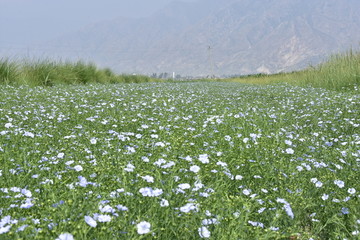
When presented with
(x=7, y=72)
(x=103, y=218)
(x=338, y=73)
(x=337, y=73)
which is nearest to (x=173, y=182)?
(x=103, y=218)

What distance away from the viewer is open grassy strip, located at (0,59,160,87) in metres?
16.1

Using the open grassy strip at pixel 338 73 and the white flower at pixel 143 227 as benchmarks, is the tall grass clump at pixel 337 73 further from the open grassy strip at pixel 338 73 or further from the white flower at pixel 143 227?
the white flower at pixel 143 227

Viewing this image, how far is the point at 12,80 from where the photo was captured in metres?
16.1

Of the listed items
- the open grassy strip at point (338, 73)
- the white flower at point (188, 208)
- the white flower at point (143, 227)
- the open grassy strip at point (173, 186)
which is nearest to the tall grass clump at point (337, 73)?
the open grassy strip at point (338, 73)

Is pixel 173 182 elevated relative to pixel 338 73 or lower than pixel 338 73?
lower

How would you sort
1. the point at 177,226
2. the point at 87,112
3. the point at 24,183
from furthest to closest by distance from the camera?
the point at 87,112
the point at 24,183
the point at 177,226

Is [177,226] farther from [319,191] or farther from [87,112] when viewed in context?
[87,112]

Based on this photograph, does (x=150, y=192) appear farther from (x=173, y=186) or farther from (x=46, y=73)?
(x=46, y=73)

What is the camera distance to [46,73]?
1841 cm

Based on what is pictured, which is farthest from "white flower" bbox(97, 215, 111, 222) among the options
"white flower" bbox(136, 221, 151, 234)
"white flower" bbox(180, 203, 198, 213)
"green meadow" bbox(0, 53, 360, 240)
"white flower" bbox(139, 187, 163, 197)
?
"white flower" bbox(180, 203, 198, 213)

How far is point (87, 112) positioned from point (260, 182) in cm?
477

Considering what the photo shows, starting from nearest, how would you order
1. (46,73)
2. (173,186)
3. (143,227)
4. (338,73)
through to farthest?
(143,227)
(173,186)
(338,73)
(46,73)

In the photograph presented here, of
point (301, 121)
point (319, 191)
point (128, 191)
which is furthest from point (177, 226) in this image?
point (301, 121)

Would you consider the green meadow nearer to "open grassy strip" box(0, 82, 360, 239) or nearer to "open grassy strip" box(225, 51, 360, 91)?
"open grassy strip" box(0, 82, 360, 239)
